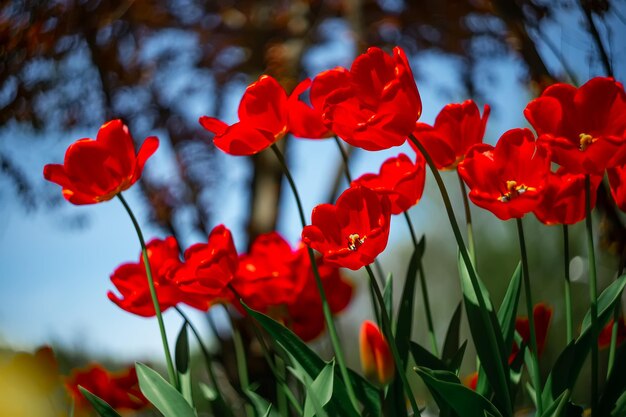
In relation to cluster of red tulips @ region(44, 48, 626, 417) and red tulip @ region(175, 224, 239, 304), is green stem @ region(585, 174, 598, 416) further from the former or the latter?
red tulip @ region(175, 224, 239, 304)

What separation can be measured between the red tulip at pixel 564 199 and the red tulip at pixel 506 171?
62mm

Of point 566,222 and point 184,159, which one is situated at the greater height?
point 566,222

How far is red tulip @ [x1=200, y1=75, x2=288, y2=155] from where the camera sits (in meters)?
0.66

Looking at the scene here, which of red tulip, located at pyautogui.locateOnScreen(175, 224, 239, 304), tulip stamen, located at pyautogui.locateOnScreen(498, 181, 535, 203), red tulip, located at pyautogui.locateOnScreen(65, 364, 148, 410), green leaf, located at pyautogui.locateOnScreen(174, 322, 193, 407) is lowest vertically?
red tulip, located at pyautogui.locateOnScreen(65, 364, 148, 410)

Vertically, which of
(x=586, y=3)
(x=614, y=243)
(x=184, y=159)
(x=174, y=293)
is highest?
(x=586, y=3)

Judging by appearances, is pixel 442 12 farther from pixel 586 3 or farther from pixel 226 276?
pixel 226 276

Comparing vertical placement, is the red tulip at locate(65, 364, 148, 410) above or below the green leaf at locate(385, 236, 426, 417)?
below

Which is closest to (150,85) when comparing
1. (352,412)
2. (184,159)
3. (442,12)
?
(184,159)

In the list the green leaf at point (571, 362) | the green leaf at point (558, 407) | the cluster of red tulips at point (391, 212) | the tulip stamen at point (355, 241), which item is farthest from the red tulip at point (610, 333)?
the tulip stamen at point (355, 241)

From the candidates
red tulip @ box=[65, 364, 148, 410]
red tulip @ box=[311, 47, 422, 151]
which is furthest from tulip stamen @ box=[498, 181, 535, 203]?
red tulip @ box=[65, 364, 148, 410]

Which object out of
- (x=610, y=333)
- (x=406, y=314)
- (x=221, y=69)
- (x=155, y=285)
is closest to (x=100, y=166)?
(x=155, y=285)

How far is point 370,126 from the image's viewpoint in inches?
22.6

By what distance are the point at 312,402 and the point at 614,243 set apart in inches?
28.5

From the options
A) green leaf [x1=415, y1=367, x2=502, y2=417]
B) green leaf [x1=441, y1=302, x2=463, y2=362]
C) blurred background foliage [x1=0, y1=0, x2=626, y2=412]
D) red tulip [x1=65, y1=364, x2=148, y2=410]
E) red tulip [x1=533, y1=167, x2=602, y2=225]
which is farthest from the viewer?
blurred background foliage [x1=0, y1=0, x2=626, y2=412]
